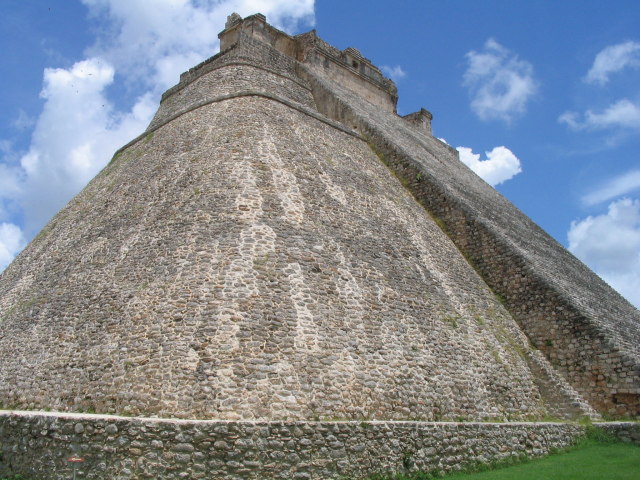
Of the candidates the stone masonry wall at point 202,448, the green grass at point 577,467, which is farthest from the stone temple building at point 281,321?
the green grass at point 577,467

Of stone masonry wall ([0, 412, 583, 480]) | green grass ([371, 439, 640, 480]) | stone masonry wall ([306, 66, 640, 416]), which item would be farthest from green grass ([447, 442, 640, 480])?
stone masonry wall ([306, 66, 640, 416])

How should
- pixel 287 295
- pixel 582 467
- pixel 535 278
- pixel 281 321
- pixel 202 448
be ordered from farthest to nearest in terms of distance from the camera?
pixel 535 278
pixel 287 295
pixel 281 321
pixel 582 467
pixel 202 448

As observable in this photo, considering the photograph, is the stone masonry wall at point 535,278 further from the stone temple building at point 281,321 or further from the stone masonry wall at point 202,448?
the stone masonry wall at point 202,448

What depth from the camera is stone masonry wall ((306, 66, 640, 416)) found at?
10109 millimetres

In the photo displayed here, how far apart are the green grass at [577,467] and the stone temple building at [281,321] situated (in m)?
0.22

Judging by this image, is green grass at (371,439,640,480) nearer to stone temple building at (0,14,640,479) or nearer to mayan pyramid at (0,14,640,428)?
stone temple building at (0,14,640,479)

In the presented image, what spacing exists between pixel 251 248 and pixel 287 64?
10017 mm

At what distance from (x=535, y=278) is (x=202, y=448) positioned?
26.6 ft

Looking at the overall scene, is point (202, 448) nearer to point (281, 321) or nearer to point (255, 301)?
point (281, 321)

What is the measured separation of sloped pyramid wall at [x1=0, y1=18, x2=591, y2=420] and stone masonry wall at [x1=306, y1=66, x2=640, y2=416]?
1.66 feet

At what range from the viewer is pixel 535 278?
1145cm

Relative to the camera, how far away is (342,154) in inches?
511

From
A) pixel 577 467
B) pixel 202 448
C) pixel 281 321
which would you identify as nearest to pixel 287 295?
pixel 281 321

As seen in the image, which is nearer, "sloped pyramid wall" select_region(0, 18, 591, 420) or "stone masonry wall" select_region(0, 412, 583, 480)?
"stone masonry wall" select_region(0, 412, 583, 480)
